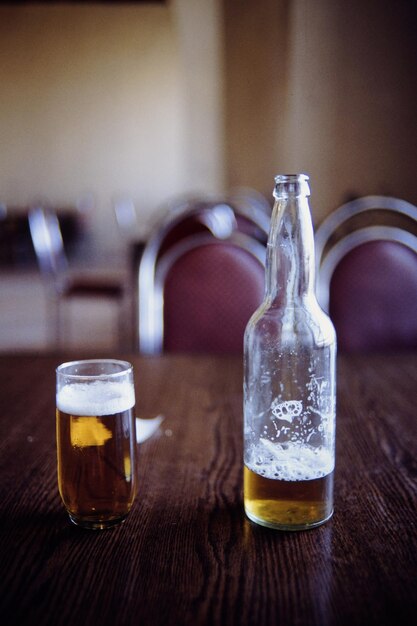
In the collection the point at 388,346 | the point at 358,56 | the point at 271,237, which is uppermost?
the point at 358,56

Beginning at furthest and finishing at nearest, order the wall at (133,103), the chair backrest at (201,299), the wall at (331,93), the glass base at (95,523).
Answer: the wall at (133,103) → the wall at (331,93) → the chair backrest at (201,299) → the glass base at (95,523)

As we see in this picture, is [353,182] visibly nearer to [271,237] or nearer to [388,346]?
[388,346]

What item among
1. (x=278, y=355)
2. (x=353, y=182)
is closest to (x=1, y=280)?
(x=353, y=182)

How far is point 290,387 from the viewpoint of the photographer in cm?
53

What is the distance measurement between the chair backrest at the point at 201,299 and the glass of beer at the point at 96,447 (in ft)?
2.82

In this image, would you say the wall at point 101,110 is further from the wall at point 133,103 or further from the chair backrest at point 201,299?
the chair backrest at point 201,299

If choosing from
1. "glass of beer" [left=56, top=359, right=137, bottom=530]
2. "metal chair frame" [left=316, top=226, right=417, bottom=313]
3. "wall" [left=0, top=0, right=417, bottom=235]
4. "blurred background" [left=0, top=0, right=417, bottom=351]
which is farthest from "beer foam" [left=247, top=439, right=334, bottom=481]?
"wall" [left=0, top=0, right=417, bottom=235]

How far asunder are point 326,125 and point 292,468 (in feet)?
11.0

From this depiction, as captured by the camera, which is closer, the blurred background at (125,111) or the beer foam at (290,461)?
the beer foam at (290,461)

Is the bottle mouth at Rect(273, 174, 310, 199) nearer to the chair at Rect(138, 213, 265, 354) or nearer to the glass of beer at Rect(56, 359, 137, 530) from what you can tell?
the glass of beer at Rect(56, 359, 137, 530)

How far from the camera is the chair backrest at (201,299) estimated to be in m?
1.39

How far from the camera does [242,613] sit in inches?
15.6

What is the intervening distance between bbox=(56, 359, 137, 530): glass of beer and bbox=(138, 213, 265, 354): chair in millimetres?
860

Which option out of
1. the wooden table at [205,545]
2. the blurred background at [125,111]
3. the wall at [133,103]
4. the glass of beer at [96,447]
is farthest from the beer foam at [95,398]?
the wall at [133,103]
